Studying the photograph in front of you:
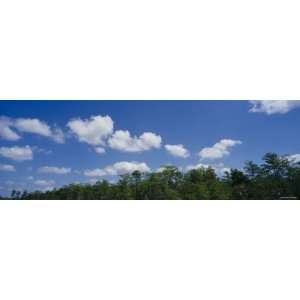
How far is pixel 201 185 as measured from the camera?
6898 millimetres

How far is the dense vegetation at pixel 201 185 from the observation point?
687cm

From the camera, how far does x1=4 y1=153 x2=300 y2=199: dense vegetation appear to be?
270 inches
